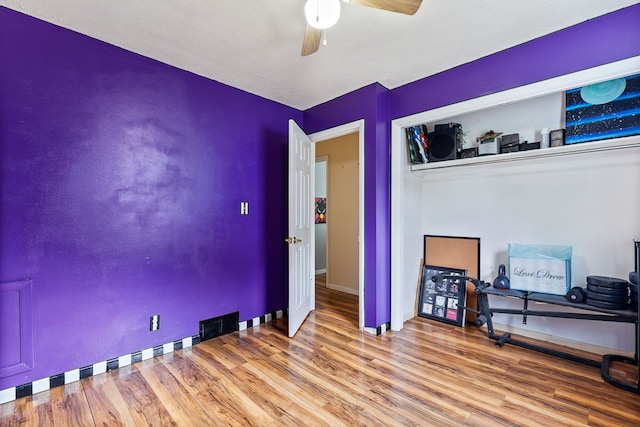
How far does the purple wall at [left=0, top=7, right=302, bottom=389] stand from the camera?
1967 millimetres

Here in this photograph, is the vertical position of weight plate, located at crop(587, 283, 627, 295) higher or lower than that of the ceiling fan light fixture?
lower

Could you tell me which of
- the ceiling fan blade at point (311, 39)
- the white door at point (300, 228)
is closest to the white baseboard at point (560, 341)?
the white door at point (300, 228)

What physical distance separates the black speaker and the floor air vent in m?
2.78

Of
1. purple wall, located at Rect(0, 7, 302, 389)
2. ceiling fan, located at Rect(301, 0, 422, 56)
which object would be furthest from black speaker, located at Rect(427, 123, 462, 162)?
purple wall, located at Rect(0, 7, 302, 389)

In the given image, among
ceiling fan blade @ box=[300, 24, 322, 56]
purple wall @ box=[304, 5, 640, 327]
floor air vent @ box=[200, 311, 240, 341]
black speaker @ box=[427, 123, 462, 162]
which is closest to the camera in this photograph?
ceiling fan blade @ box=[300, 24, 322, 56]

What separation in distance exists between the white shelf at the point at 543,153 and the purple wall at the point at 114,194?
2140 millimetres

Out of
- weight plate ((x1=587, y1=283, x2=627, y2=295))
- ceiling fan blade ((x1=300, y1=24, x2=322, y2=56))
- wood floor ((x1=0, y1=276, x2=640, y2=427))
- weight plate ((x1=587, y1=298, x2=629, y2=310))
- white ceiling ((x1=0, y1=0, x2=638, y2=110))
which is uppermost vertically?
white ceiling ((x1=0, y1=0, x2=638, y2=110))

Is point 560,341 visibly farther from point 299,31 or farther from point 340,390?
point 299,31

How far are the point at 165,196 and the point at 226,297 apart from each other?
1.18m

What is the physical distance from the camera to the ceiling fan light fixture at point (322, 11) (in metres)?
1.49

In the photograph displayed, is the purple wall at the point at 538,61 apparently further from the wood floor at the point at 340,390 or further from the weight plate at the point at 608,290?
the wood floor at the point at 340,390

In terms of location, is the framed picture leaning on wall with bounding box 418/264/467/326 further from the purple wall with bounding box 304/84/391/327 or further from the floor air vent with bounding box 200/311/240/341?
the floor air vent with bounding box 200/311/240/341

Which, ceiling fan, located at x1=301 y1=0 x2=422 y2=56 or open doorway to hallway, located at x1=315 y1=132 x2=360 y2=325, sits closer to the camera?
ceiling fan, located at x1=301 y1=0 x2=422 y2=56

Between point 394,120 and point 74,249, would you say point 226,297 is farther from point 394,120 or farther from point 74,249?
point 394,120
